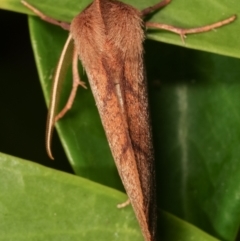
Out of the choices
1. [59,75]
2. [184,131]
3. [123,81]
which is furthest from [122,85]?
[184,131]

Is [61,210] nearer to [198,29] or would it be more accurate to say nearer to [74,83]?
[74,83]

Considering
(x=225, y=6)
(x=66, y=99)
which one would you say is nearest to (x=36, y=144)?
(x=66, y=99)

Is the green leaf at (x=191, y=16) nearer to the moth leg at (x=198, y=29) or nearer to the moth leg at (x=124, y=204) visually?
the moth leg at (x=198, y=29)

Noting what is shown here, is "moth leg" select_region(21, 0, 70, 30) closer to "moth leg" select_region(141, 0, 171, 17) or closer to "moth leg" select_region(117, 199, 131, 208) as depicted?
"moth leg" select_region(141, 0, 171, 17)

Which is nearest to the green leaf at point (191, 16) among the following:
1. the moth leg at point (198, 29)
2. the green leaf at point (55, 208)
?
the moth leg at point (198, 29)

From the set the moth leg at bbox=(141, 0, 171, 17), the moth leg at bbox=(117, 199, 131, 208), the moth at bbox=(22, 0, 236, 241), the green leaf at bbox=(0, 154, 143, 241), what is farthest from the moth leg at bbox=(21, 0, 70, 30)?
the moth leg at bbox=(117, 199, 131, 208)
